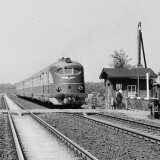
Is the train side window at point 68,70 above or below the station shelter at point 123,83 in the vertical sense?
above

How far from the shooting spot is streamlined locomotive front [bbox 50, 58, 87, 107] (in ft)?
75.2

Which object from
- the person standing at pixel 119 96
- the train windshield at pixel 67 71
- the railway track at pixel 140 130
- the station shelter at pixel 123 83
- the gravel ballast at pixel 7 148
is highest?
the train windshield at pixel 67 71

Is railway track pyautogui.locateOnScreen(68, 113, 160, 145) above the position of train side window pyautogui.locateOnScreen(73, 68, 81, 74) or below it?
below

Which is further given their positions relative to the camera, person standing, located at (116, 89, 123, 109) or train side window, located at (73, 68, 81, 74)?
person standing, located at (116, 89, 123, 109)

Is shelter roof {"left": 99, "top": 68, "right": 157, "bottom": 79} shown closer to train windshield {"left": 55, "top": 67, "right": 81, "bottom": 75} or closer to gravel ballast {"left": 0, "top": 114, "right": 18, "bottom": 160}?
train windshield {"left": 55, "top": 67, "right": 81, "bottom": 75}

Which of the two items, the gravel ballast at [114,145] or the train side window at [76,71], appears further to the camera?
the train side window at [76,71]

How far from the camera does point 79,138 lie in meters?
10.9

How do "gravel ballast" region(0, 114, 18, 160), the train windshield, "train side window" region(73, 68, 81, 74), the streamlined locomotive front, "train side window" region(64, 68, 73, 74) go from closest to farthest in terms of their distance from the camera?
"gravel ballast" region(0, 114, 18, 160) → the streamlined locomotive front → the train windshield → "train side window" region(64, 68, 73, 74) → "train side window" region(73, 68, 81, 74)

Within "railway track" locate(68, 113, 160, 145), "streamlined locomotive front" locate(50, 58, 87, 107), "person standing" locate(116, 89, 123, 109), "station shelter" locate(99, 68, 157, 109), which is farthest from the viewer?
"station shelter" locate(99, 68, 157, 109)

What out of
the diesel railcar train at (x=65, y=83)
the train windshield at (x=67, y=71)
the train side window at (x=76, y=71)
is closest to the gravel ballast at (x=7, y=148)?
the diesel railcar train at (x=65, y=83)

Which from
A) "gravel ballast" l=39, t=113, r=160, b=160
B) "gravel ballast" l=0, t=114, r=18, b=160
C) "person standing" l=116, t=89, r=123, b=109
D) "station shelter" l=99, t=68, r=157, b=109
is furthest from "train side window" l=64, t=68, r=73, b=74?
"gravel ballast" l=0, t=114, r=18, b=160

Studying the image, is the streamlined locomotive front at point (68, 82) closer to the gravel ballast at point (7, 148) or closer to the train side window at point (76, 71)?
the train side window at point (76, 71)

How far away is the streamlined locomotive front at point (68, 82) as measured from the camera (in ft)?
75.2

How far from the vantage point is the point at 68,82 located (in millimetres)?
23297
